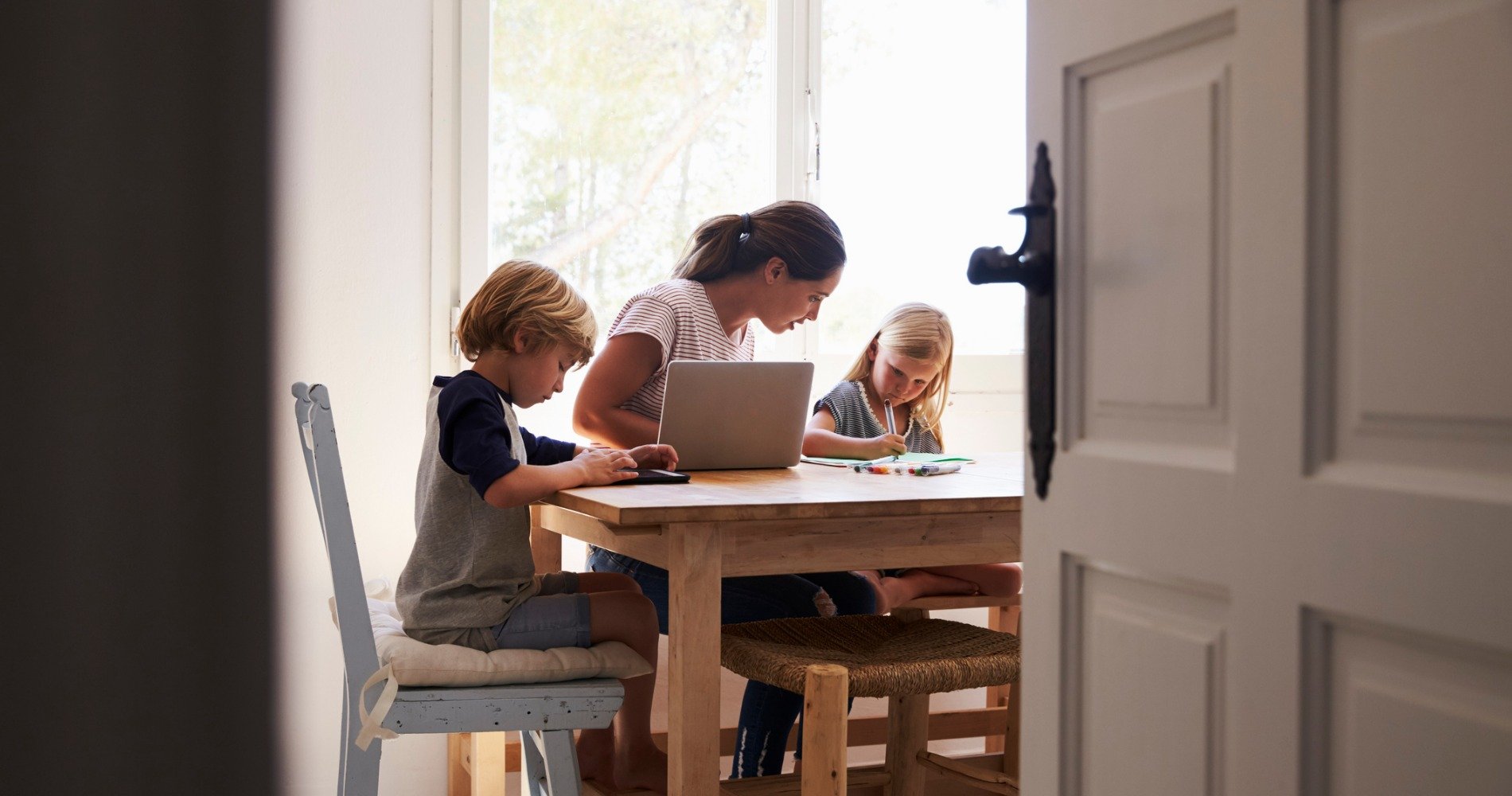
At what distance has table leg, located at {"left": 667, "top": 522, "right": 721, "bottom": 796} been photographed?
160 cm

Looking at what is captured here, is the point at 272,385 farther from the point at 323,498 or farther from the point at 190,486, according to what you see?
the point at 323,498

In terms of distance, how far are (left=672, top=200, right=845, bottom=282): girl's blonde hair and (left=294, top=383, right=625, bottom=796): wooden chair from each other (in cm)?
96

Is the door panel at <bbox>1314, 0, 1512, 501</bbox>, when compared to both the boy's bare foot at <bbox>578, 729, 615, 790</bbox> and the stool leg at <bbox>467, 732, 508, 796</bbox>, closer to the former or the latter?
the boy's bare foot at <bbox>578, 729, 615, 790</bbox>

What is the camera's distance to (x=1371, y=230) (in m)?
0.69

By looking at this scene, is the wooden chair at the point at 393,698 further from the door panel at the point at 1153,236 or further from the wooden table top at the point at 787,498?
the door panel at the point at 1153,236

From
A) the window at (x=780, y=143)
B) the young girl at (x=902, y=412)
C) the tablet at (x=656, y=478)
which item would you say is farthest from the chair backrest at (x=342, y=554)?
the window at (x=780, y=143)

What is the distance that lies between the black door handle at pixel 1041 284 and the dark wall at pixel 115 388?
869 mm

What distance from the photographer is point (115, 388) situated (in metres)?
0.10

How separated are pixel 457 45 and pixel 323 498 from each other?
1.59 meters

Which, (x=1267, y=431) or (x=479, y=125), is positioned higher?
(x=479, y=125)

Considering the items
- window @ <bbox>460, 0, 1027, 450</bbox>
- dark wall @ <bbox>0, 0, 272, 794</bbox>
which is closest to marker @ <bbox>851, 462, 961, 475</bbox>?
window @ <bbox>460, 0, 1027, 450</bbox>

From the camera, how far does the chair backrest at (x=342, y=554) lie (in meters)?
1.52

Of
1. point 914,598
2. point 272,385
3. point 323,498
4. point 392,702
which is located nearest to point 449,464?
point 323,498

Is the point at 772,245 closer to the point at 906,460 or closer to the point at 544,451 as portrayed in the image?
the point at 906,460
